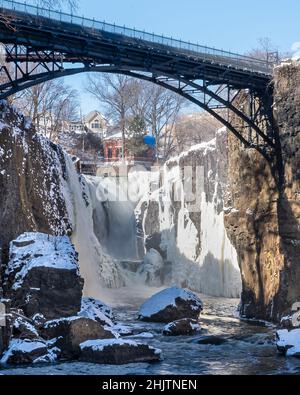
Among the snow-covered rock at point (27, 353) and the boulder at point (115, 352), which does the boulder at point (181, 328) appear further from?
the snow-covered rock at point (27, 353)

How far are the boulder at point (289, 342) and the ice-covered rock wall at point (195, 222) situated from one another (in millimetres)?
12299

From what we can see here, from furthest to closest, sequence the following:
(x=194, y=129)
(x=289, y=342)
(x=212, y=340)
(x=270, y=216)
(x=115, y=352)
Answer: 1. (x=194, y=129)
2. (x=270, y=216)
3. (x=212, y=340)
4. (x=289, y=342)
5. (x=115, y=352)

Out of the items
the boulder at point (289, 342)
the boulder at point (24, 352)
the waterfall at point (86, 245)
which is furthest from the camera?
the waterfall at point (86, 245)

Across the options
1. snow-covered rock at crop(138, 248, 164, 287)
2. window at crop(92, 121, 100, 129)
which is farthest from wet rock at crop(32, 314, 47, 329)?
window at crop(92, 121, 100, 129)

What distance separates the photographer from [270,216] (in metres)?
22.2

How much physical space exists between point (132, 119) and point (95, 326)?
2942cm

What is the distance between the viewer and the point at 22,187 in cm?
2009

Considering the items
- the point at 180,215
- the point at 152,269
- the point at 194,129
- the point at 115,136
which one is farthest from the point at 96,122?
the point at 152,269

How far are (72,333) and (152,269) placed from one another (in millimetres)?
17528

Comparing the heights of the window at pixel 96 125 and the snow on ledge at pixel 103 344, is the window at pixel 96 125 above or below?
above

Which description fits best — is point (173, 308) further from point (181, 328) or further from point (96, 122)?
point (96, 122)

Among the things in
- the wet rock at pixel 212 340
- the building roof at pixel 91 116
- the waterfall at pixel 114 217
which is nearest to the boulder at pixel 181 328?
the wet rock at pixel 212 340

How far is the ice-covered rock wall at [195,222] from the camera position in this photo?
3012 cm

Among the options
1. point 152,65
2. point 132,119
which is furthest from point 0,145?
point 132,119
